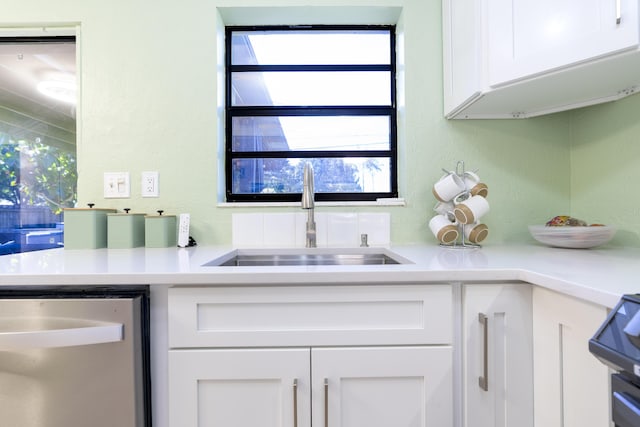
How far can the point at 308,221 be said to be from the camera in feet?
4.72

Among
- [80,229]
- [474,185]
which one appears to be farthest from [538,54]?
[80,229]

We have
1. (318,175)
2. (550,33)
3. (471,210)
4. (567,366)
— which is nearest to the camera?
(567,366)

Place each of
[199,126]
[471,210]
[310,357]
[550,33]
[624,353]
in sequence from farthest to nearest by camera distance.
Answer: [199,126], [471,210], [550,33], [310,357], [624,353]

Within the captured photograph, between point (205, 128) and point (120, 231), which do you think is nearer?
point (120, 231)

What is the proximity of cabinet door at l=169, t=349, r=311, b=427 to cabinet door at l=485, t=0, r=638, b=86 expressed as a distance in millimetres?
1154

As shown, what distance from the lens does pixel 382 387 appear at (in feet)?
2.85

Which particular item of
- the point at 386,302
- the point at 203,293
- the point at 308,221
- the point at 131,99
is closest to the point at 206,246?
the point at 308,221

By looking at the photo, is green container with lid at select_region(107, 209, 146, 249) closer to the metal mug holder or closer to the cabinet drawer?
the cabinet drawer

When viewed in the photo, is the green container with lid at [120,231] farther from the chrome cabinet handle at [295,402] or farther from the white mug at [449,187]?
the white mug at [449,187]

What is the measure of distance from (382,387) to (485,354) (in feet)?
0.94

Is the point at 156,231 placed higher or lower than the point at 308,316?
higher

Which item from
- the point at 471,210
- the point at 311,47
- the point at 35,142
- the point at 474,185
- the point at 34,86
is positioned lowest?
the point at 471,210

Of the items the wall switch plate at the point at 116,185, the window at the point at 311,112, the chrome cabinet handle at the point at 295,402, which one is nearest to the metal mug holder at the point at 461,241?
the window at the point at 311,112

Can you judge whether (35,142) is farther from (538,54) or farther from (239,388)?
(538,54)
